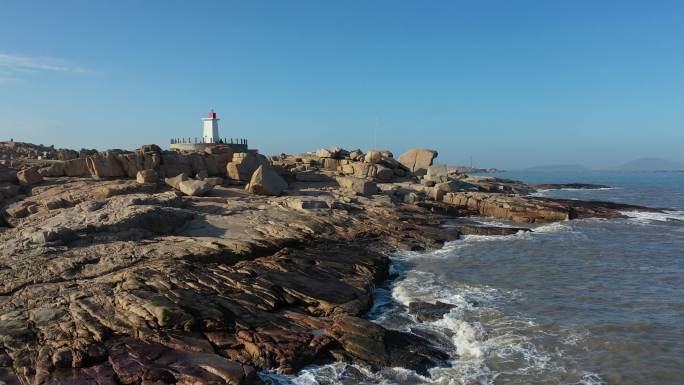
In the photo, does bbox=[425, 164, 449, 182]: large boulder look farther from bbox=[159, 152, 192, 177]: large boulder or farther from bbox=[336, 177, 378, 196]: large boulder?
bbox=[159, 152, 192, 177]: large boulder

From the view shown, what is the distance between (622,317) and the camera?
1534 cm

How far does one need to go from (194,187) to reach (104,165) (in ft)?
23.6

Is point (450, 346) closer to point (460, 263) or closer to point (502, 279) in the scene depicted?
point (502, 279)

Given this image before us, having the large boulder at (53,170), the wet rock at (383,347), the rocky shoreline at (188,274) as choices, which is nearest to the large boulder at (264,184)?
the rocky shoreline at (188,274)

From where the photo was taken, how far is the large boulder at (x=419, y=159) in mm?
54897

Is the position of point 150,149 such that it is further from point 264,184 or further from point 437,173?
point 437,173

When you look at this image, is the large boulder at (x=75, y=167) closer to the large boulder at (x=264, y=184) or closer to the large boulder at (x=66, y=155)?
the large boulder at (x=66, y=155)

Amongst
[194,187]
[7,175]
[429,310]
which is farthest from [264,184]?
[429,310]

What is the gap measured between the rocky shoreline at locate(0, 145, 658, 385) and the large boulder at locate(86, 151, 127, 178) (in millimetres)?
74

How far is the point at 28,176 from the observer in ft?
93.4

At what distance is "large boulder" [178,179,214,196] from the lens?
2909 centimetres

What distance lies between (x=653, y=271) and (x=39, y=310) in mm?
23486

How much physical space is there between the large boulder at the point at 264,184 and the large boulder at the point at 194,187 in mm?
3099

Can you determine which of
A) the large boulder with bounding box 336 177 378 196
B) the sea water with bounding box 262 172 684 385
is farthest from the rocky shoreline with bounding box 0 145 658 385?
the large boulder with bounding box 336 177 378 196
